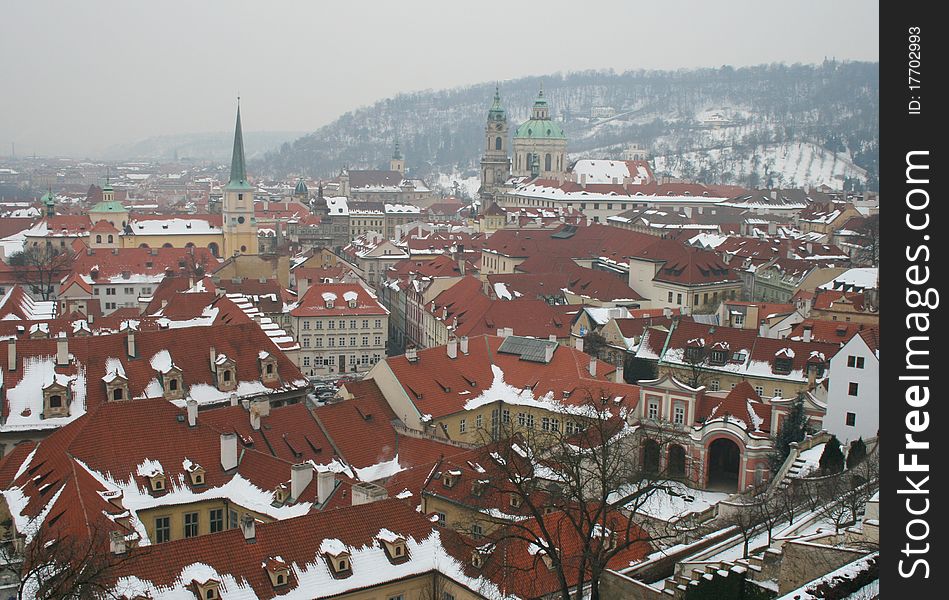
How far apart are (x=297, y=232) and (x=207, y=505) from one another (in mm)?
81717

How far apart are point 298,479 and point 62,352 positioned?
1372cm

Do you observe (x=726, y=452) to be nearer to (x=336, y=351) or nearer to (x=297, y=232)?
(x=336, y=351)

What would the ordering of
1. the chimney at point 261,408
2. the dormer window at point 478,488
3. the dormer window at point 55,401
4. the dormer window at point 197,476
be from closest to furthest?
1. the dormer window at point 478,488
2. the dormer window at point 197,476
3. the chimney at point 261,408
4. the dormer window at point 55,401

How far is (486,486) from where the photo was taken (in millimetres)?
31203

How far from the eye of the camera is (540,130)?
171 meters

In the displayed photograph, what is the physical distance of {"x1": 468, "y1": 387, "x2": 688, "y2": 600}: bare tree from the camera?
24.1 metres

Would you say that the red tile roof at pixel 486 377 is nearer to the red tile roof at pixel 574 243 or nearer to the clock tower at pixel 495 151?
the red tile roof at pixel 574 243

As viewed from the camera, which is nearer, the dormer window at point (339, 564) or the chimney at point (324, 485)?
the dormer window at point (339, 564)

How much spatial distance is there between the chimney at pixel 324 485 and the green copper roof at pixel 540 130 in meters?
142

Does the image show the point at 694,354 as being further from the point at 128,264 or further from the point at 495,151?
the point at 495,151

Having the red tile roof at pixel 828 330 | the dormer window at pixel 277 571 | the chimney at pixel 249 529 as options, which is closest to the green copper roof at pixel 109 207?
the red tile roof at pixel 828 330

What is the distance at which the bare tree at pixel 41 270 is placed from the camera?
8519cm
